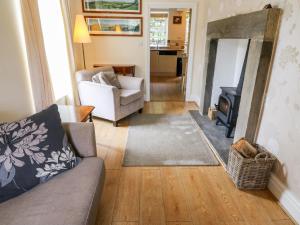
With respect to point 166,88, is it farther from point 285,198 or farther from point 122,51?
point 285,198

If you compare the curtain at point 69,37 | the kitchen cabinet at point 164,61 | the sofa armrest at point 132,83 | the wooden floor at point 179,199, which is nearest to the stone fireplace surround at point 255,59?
the wooden floor at point 179,199

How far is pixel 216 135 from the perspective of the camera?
2.84m

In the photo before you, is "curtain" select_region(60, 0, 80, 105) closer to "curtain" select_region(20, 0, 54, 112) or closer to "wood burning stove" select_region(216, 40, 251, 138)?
"curtain" select_region(20, 0, 54, 112)

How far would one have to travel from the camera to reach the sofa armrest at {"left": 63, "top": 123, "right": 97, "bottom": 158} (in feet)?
5.04

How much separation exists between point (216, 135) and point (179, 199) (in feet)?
4.50

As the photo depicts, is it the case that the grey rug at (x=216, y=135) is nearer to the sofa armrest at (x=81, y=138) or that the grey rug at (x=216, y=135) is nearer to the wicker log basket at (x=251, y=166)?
the wicker log basket at (x=251, y=166)

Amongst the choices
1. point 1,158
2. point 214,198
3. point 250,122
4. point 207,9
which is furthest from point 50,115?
point 207,9

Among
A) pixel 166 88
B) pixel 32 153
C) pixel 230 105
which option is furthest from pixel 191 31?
pixel 32 153

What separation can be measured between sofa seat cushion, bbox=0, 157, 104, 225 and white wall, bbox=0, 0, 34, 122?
3.04 ft

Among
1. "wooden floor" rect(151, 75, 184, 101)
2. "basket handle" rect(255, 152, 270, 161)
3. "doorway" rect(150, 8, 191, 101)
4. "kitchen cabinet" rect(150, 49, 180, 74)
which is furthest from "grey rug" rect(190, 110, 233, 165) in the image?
"kitchen cabinet" rect(150, 49, 180, 74)

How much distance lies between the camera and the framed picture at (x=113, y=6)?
3703mm

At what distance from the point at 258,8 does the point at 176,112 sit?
2.13m

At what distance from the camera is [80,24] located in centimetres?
325

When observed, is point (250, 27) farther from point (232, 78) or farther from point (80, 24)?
point (80, 24)
